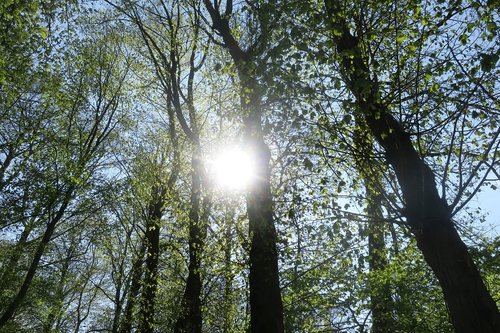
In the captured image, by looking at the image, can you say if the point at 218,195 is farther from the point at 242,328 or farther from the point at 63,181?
the point at 63,181

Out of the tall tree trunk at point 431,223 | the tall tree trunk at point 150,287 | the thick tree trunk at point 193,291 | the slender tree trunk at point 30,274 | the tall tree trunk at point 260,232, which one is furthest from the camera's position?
the slender tree trunk at point 30,274

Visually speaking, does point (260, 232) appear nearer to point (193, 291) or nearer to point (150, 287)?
point (193, 291)

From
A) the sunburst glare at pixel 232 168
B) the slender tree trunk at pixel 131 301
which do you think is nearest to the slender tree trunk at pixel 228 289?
the sunburst glare at pixel 232 168

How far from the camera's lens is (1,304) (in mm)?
16000

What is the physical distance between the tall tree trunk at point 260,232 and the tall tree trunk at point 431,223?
205 cm

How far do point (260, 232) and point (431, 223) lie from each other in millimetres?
3591

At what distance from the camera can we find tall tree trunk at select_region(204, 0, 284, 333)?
7055mm

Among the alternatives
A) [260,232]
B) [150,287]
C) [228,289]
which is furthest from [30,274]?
[260,232]

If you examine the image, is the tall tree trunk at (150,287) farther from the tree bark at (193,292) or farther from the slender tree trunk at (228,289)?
the slender tree trunk at (228,289)

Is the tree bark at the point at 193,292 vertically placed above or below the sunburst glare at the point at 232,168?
below

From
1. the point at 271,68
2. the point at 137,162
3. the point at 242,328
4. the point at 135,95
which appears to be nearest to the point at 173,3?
the point at 135,95

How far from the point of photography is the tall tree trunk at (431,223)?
470cm

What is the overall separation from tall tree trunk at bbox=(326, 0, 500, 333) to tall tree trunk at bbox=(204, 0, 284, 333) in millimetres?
2047

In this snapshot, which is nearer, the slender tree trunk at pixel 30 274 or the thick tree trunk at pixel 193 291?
the thick tree trunk at pixel 193 291
